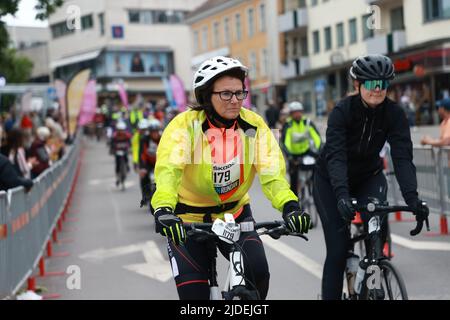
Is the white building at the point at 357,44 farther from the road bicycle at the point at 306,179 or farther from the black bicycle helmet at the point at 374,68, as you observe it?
the black bicycle helmet at the point at 374,68

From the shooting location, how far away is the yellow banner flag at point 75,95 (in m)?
26.9

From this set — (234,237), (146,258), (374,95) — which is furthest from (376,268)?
(146,258)

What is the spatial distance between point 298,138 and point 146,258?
137 inches

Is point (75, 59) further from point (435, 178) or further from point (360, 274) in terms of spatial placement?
point (360, 274)

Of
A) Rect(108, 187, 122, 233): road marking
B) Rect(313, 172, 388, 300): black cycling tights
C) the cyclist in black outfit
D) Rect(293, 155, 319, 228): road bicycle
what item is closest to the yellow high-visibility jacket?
the cyclist in black outfit

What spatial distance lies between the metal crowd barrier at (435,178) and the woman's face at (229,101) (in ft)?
23.9

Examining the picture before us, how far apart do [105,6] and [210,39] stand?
11404 mm

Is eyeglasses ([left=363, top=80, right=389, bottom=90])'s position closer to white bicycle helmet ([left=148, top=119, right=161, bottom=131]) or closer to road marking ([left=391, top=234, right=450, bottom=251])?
road marking ([left=391, top=234, right=450, bottom=251])

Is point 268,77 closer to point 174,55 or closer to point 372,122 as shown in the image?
point 174,55

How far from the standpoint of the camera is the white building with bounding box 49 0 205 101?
79.9 metres

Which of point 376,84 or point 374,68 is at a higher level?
point 374,68

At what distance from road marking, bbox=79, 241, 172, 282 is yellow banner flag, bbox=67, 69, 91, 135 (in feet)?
47.9

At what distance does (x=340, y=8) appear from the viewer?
160ft

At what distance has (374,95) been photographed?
5.87 meters
